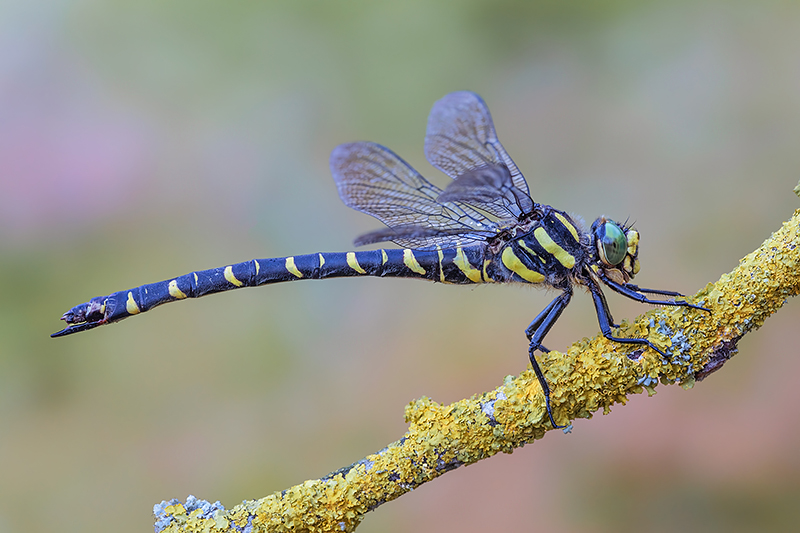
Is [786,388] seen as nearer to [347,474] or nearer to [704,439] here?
[704,439]

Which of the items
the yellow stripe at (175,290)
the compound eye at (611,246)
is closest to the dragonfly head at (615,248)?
the compound eye at (611,246)

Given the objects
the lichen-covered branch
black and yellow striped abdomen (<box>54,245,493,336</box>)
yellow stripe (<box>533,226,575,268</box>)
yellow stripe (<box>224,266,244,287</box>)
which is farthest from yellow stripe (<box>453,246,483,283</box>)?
yellow stripe (<box>224,266,244,287</box>)

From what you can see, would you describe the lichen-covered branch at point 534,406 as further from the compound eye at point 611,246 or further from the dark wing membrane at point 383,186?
the dark wing membrane at point 383,186

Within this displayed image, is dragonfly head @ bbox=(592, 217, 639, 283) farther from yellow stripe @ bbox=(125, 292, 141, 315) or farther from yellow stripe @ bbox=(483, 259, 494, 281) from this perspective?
yellow stripe @ bbox=(125, 292, 141, 315)

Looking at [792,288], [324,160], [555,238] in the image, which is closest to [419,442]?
[555,238]

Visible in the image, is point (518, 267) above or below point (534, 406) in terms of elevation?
above

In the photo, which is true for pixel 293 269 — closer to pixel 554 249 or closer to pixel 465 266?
pixel 465 266

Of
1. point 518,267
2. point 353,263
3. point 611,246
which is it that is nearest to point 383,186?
point 353,263
